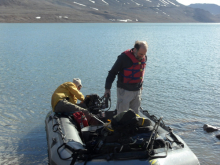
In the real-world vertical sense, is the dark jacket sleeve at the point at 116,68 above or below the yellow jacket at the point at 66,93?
above

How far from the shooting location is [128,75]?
478 cm

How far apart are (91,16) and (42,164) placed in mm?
100069

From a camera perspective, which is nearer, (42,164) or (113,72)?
(113,72)

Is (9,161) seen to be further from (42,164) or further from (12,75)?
(12,75)

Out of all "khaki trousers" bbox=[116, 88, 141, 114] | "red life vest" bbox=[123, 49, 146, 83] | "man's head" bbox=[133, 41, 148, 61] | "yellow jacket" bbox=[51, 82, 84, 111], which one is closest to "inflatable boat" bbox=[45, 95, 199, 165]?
"khaki trousers" bbox=[116, 88, 141, 114]

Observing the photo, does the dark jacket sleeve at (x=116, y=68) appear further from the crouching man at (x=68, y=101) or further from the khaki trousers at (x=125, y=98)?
the crouching man at (x=68, y=101)

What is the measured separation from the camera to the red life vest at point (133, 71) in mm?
4703

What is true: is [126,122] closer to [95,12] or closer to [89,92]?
[89,92]

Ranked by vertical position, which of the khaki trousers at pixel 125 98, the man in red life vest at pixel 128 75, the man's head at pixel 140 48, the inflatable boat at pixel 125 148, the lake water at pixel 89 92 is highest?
the man's head at pixel 140 48

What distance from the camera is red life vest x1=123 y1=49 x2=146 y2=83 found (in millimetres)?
4703

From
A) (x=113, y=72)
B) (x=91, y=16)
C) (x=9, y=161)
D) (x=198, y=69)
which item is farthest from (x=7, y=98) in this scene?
(x=91, y=16)

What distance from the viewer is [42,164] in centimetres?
558

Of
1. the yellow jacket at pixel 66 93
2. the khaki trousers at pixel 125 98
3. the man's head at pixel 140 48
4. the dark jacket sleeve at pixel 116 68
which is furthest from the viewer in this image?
the yellow jacket at pixel 66 93

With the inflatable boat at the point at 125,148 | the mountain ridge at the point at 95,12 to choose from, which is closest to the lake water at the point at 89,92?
the inflatable boat at the point at 125,148
